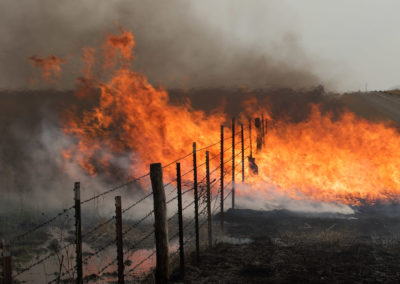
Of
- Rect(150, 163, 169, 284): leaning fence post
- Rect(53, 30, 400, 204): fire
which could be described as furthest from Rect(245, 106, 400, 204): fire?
Rect(150, 163, 169, 284): leaning fence post

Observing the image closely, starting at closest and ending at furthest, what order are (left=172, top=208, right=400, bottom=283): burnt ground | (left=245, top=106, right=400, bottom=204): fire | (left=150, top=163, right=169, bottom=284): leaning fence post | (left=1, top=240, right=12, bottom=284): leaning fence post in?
1. (left=1, top=240, right=12, bottom=284): leaning fence post
2. (left=150, top=163, right=169, bottom=284): leaning fence post
3. (left=172, top=208, right=400, bottom=283): burnt ground
4. (left=245, top=106, right=400, bottom=204): fire

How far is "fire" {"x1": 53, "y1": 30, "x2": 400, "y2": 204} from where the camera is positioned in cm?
2992

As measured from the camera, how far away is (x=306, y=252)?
56.9 feet

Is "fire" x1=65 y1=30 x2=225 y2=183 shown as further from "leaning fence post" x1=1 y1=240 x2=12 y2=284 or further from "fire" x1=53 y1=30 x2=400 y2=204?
"leaning fence post" x1=1 y1=240 x2=12 y2=284

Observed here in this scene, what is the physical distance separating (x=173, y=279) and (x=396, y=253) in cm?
977

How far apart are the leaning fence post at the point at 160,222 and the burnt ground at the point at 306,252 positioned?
2947 mm

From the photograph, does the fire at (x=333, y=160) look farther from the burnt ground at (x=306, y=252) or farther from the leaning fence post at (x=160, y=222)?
the leaning fence post at (x=160, y=222)

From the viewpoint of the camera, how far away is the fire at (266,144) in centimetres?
2992

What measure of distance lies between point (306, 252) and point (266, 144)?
58.1 feet

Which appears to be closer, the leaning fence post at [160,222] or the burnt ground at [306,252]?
the leaning fence post at [160,222]

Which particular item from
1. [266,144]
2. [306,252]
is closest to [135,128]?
[266,144]

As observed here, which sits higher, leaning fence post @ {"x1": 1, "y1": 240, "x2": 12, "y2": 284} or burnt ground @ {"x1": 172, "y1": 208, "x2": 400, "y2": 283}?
leaning fence post @ {"x1": 1, "y1": 240, "x2": 12, "y2": 284}

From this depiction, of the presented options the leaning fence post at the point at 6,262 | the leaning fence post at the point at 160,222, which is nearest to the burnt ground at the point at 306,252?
the leaning fence post at the point at 160,222

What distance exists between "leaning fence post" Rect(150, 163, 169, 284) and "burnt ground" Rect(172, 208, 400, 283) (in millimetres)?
2947
